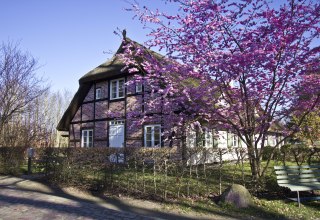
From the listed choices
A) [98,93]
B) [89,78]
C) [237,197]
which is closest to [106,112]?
[98,93]

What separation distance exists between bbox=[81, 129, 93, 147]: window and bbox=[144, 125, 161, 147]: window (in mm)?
4829

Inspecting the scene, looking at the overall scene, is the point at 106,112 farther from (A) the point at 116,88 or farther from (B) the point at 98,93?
(B) the point at 98,93

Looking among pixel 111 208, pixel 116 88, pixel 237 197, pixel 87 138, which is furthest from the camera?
pixel 87 138

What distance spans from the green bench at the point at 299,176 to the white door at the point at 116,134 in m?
11.3

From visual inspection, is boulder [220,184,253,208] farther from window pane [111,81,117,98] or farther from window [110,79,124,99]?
window pane [111,81,117,98]

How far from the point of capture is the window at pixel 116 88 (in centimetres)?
1830

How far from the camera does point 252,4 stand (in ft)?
26.5

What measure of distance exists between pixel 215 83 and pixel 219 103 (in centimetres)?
86

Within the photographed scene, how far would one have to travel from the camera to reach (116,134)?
1811 centimetres

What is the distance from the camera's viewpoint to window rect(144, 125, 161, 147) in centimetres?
1588

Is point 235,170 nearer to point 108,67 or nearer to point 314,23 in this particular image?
point 314,23

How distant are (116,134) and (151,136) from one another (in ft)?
9.11

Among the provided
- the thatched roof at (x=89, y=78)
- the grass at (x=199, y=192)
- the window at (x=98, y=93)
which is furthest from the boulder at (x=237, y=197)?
the window at (x=98, y=93)

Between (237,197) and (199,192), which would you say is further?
(199,192)
